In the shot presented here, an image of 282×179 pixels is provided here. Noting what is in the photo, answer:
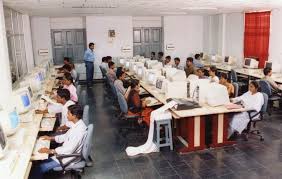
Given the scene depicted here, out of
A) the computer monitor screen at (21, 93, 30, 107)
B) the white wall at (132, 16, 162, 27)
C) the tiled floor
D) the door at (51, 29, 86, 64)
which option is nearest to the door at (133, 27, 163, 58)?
the white wall at (132, 16, 162, 27)

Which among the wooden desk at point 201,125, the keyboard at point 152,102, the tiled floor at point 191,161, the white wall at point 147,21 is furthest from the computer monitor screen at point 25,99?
the white wall at point 147,21

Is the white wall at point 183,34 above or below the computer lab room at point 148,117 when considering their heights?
above

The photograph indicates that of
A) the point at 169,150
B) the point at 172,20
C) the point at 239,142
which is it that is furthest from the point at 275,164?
the point at 172,20

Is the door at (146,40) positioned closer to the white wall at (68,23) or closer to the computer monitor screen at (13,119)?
the white wall at (68,23)

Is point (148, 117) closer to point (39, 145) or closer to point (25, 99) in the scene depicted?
point (25, 99)

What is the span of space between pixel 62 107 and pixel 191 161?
2109mm

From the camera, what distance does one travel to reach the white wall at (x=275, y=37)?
8297mm

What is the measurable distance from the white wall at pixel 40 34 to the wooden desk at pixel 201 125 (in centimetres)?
738

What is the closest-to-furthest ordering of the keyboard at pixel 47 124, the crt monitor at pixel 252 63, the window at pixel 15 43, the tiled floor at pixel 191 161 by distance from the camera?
1. the tiled floor at pixel 191 161
2. the keyboard at pixel 47 124
3. the window at pixel 15 43
4. the crt monitor at pixel 252 63

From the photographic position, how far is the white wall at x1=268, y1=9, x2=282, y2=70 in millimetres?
8297

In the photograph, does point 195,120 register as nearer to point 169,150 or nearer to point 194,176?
point 169,150

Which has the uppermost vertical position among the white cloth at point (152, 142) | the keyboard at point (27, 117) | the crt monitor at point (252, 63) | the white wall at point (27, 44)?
the white wall at point (27, 44)

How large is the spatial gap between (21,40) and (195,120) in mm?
6000

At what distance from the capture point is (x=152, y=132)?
15.7 feet
